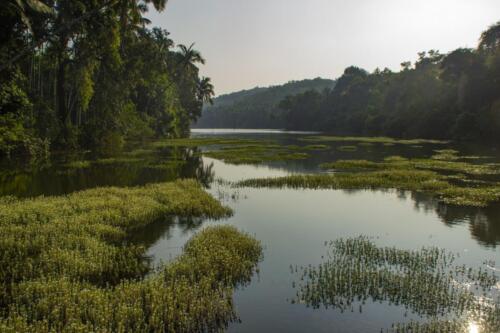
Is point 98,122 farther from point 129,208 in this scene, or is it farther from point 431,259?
point 431,259

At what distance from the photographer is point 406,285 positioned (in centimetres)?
1317

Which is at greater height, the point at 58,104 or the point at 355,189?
the point at 58,104

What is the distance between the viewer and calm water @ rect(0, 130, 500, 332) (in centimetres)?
1131

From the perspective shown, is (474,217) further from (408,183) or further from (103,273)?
(103,273)

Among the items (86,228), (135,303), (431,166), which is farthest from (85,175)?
(431,166)

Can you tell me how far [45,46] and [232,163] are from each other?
29.1 m

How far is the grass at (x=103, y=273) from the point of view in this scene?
9945 millimetres

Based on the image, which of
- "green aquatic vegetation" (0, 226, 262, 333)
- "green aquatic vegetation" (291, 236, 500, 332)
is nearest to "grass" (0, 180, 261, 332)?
"green aquatic vegetation" (0, 226, 262, 333)

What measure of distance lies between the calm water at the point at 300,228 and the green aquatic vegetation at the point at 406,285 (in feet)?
1.86

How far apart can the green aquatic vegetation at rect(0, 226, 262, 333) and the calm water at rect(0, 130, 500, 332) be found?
84 cm

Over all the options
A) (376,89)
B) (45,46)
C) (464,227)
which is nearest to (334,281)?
(464,227)

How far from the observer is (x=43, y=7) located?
94.2 ft

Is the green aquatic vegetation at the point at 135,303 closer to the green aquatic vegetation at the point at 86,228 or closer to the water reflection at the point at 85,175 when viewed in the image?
the green aquatic vegetation at the point at 86,228

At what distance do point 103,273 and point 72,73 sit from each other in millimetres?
46142
